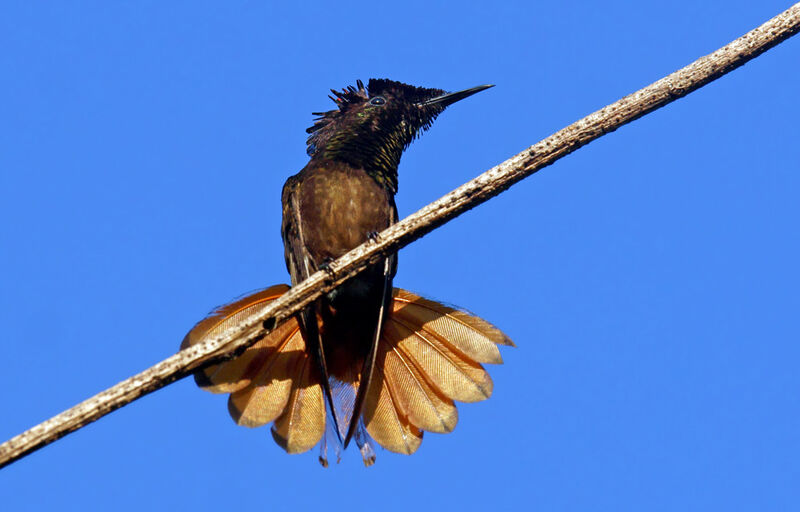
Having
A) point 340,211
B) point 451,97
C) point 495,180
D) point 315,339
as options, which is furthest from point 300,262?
point 451,97

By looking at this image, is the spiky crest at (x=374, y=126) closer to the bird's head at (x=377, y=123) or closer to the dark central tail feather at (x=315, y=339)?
the bird's head at (x=377, y=123)

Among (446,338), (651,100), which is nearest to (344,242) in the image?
(446,338)

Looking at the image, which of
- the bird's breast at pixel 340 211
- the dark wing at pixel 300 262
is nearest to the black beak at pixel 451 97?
the bird's breast at pixel 340 211

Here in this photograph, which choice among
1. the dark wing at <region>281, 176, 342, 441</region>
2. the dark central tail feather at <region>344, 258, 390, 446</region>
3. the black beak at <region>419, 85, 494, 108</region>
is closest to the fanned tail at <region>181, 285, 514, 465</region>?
the dark wing at <region>281, 176, 342, 441</region>

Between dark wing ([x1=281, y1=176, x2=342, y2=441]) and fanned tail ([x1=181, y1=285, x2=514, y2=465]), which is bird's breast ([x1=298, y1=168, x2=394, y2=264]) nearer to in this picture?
dark wing ([x1=281, y1=176, x2=342, y2=441])

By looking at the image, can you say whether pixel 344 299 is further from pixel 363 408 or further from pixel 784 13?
pixel 784 13

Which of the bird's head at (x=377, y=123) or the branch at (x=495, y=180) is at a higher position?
the bird's head at (x=377, y=123)

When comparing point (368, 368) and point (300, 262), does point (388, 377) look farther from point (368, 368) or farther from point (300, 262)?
point (300, 262)
